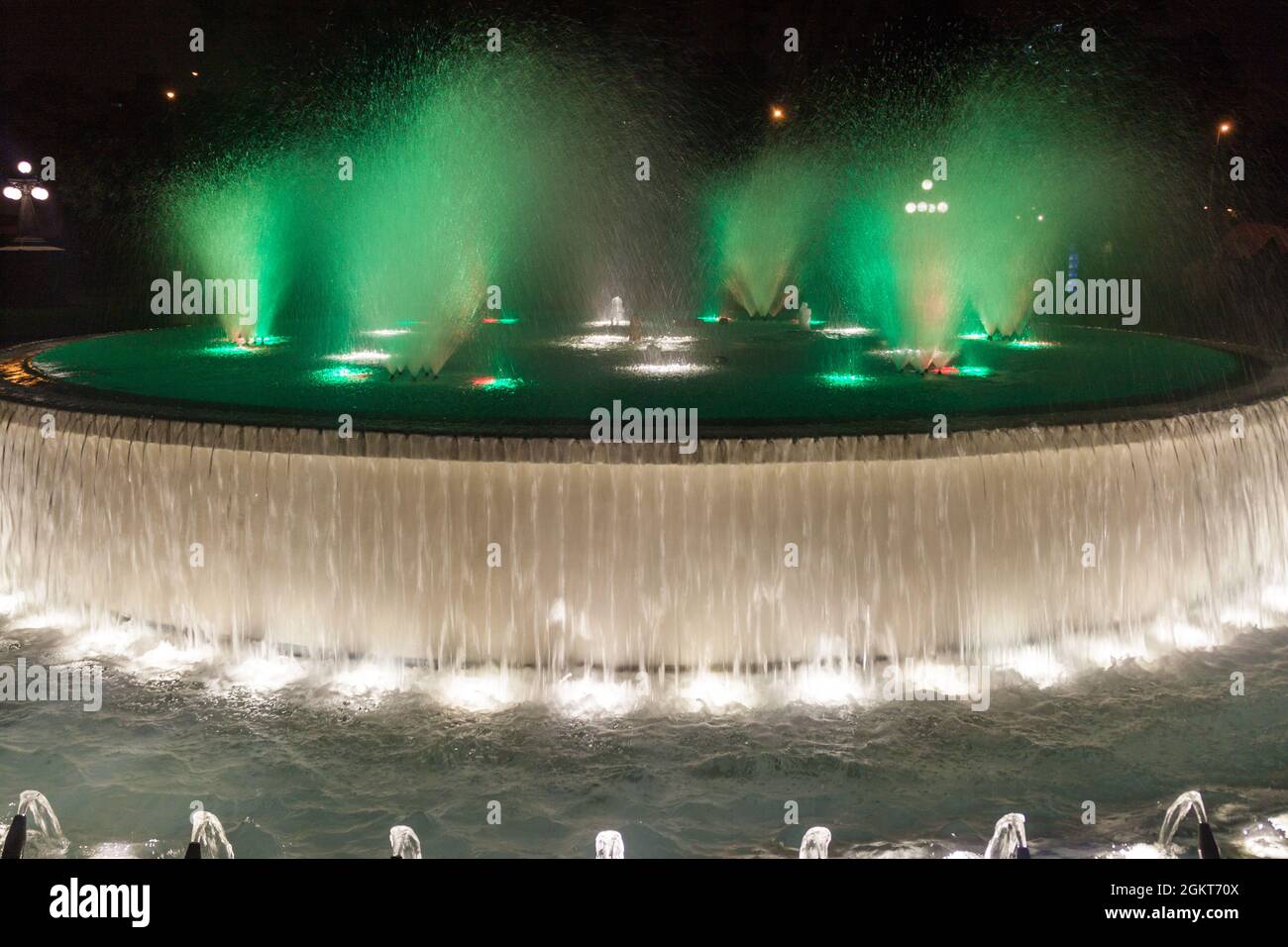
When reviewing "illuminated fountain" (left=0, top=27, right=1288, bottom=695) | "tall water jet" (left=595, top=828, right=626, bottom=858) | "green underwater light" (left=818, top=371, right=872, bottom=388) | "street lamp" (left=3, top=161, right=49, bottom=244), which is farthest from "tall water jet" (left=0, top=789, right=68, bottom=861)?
"street lamp" (left=3, top=161, right=49, bottom=244)

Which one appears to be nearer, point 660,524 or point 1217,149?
point 660,524

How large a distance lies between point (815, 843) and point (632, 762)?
3.93ft

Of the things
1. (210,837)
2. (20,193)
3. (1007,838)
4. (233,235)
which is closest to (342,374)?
(210,837)

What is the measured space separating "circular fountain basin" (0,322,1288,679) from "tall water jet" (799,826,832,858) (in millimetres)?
1953

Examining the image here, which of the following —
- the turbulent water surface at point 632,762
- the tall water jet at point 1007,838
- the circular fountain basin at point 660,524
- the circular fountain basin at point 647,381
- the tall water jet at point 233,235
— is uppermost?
the tall water jet at point 233,235

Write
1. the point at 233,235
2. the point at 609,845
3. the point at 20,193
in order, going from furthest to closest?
the point at 20,193 < the point at 233,235 < the point at 609,845

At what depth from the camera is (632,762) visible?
6277 mm

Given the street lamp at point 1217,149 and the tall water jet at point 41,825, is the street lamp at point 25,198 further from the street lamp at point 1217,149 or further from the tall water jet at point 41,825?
the street lamp at point 1217,149

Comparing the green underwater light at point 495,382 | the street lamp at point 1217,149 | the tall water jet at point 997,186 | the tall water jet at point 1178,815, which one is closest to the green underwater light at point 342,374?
the green underwater light at point 495,382

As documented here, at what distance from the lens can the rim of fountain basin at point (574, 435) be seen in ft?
23.5

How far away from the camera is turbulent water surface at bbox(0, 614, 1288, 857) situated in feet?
18.5

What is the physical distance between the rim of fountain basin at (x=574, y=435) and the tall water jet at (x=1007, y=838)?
2435mm

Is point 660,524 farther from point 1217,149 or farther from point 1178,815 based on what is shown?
point 1217,149
